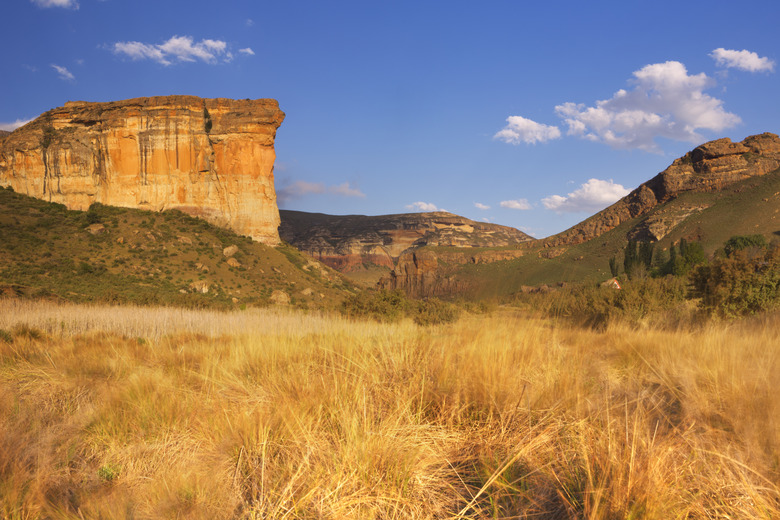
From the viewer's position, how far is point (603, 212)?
90750 mm

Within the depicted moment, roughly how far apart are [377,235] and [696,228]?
92.8m

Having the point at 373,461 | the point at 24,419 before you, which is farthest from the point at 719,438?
the point at 24,419

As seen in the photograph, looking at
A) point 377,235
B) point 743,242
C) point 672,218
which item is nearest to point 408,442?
point 743,242

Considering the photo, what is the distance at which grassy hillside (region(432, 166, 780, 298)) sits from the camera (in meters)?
50.9

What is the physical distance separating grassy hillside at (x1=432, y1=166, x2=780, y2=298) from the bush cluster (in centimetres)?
2860

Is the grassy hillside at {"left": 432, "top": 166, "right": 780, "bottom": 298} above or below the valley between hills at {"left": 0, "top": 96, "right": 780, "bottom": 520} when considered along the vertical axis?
above

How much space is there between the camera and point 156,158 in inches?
2087

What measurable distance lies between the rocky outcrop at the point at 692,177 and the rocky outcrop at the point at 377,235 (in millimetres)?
38556

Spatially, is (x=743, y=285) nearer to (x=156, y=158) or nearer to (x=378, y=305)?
(x=378, y=305)

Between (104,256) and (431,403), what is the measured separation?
144 feet

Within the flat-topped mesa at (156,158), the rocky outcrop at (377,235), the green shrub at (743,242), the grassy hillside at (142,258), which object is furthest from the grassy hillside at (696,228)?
the rocky outcrop at (377,235)

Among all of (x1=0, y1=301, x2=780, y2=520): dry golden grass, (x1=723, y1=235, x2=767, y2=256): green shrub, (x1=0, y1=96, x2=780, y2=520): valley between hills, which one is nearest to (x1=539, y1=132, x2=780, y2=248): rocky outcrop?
(x1=723, y1=235, x2=767, y2=256): green shrub

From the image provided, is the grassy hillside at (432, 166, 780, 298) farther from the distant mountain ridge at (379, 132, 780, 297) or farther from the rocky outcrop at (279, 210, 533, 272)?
the rocky outcrop at (279, 210, 533, 272)

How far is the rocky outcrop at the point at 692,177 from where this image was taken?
71750 millimetres
